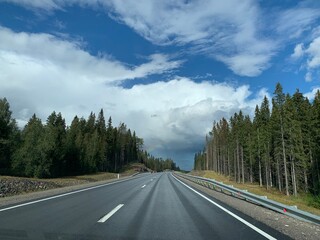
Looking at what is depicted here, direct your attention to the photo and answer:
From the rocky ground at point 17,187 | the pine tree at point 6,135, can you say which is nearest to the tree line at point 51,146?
the pine tree at point 6,135

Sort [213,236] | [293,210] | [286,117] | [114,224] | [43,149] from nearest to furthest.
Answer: [213,236] → [114,224] → [293,210] → [286,117] → [43,149]

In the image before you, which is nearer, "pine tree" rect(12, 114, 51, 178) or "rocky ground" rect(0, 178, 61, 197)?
"rocky ground" rect(0, 178, 61, 197)

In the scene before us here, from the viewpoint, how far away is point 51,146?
58.1 m

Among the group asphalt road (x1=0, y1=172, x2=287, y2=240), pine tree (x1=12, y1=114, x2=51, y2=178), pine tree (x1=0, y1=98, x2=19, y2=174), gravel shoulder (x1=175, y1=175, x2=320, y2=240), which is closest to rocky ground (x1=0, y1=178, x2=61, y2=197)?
asphalt road (x1=0, y1=172, x2=287, y2=240)

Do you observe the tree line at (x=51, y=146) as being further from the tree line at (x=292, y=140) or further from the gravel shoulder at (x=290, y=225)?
the gravel shoulder at (x=290, y=225)

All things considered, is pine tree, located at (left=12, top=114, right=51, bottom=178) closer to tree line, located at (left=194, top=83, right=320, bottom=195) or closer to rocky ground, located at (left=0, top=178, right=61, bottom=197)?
rocky ground, located at (left=0, top=178, right=61, bottom=197)

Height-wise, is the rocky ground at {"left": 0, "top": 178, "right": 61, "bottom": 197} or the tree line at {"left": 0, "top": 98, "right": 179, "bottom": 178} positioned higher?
the tree line at {"left": 0, "top": 98, "right": 179, "bottom": 178}

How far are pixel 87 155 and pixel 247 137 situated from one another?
40835 millimetres

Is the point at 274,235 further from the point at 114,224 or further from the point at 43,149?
the point at 43,149

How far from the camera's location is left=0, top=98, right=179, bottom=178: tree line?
56219mm

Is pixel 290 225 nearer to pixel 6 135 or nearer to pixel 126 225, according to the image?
pixel 126 225

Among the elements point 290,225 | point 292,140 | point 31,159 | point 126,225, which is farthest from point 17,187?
point 292,140

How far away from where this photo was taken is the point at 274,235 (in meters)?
7.98

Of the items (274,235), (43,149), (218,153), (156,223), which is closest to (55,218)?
(156,223)
